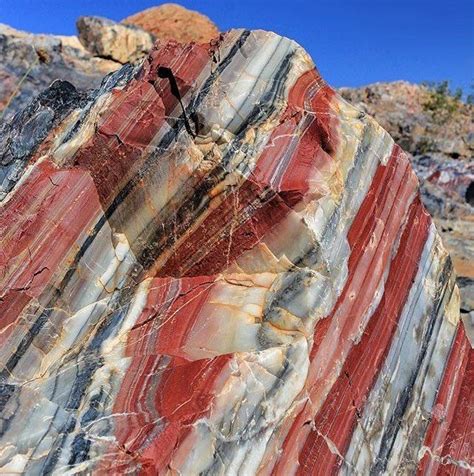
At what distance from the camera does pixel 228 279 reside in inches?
224

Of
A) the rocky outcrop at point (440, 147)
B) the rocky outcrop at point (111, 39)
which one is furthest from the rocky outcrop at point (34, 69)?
the rocky outcrop at point (440, 147)

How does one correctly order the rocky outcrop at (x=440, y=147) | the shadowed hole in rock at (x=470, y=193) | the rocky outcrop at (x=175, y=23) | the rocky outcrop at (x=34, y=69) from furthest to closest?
the rocky outcrop at (x=175, y=23) < the shadowed hole in rock at (x=470, y=193) < the rocky outcrop at (x=440, y=147) < the rocky outcrop at (x=34, y=69)

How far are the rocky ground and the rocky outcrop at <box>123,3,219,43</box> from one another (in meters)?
0.05

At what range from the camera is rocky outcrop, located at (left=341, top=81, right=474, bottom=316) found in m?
18.3

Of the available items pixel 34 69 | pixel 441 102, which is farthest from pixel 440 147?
pixel 34 69

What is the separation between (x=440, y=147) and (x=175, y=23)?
14184 mm

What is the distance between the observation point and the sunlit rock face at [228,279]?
194 inches

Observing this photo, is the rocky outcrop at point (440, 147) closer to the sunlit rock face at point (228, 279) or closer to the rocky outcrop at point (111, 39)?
the sunlit rock face at point (228, 279)

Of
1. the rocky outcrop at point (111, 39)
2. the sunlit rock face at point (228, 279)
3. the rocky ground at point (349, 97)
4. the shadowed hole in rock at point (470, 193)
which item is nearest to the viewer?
the sunlit rock face at point (228, 279)

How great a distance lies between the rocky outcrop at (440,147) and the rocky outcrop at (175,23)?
8.56m

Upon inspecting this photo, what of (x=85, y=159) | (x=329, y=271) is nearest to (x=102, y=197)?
(x=85, y=159)

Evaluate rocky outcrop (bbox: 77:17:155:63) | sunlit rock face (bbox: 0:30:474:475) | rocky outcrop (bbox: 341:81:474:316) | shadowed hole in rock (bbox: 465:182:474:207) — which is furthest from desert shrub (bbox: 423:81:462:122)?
sunlit rock face (bbox: 0:30:474:475)

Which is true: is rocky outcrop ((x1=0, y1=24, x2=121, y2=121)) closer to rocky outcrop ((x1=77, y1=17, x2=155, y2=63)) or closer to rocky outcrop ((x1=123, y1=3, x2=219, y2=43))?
rocky outcrop ((x1=77, y1=17, x2=155, y2=63))

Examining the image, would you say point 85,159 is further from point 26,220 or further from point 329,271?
point 329,271
